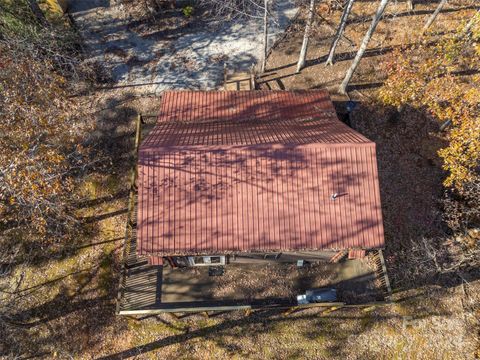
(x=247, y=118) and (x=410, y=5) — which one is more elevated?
(x=410, y=5)

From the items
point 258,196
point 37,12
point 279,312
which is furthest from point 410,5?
point 37,12

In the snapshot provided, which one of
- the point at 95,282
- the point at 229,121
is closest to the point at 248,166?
the point at 229,121

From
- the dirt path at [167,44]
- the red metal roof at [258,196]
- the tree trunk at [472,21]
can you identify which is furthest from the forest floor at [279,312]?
the dirt path at [167,44]

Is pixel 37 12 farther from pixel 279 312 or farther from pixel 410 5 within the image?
pixel 410 5

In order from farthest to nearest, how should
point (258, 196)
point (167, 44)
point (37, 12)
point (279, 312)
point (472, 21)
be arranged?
1. point (167, 44)
2. point (37, 12)
3. point (279, 312)
4. point (472, 21)
5. point (258, 196)

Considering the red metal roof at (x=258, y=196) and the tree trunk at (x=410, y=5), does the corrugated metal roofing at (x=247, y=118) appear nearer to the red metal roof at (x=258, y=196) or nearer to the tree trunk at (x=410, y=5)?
the red metal roof at (x=258, y=196)
